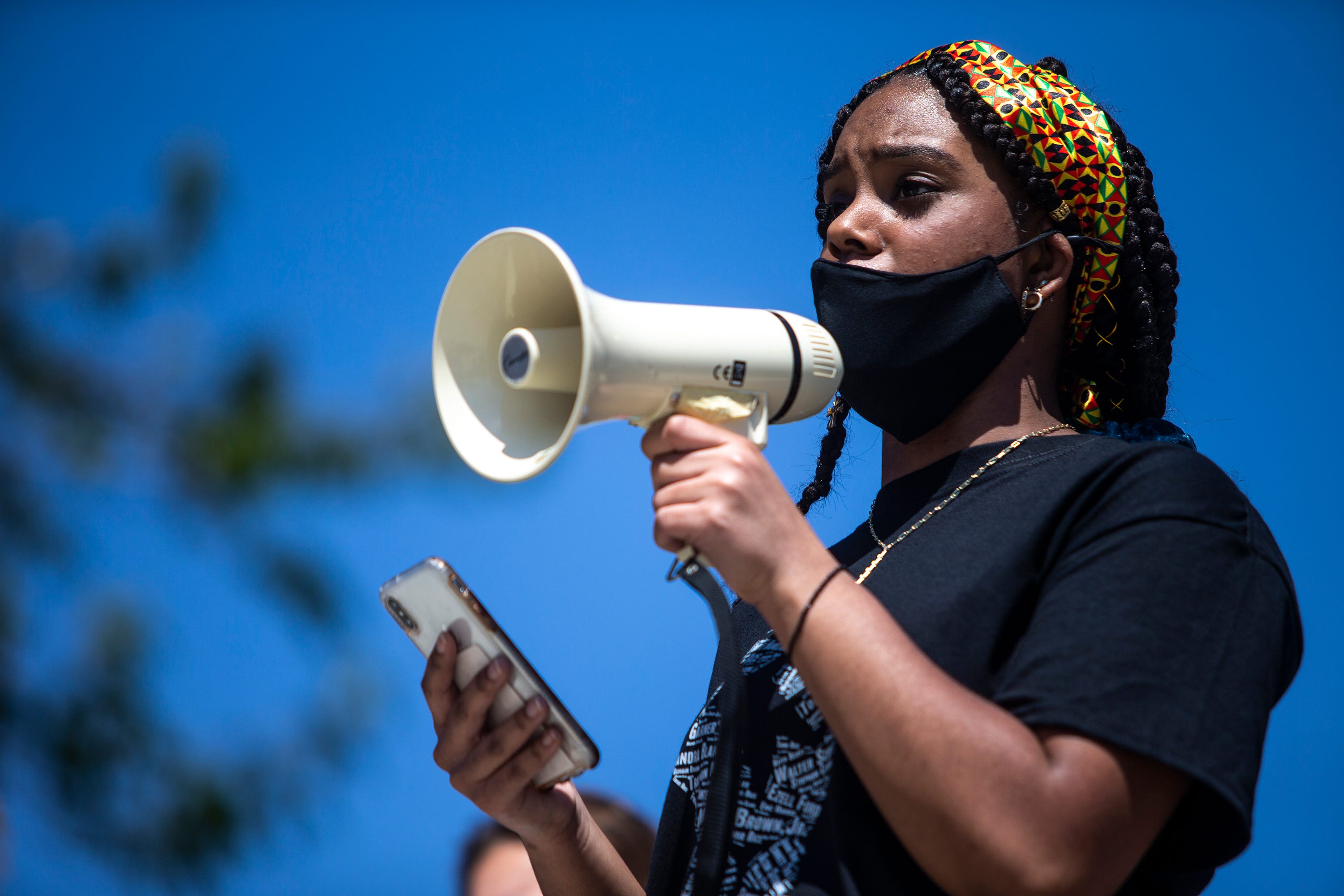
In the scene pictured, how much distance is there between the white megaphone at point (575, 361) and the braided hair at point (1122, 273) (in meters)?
0.46

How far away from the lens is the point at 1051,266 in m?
1.65

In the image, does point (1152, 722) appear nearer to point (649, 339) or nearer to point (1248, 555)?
point (1248, 555)

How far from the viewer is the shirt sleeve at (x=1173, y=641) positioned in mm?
1037

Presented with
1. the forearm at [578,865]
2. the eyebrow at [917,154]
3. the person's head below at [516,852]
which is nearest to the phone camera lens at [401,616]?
the forearm at [578,865]

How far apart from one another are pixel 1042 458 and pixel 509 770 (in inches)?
32.7

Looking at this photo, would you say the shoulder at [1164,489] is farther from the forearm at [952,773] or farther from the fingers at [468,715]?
the fingers at [468,715]

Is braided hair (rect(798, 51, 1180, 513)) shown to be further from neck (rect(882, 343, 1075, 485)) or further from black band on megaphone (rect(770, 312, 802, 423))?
black band on megaphone (rect(770, 312, 802, 423))

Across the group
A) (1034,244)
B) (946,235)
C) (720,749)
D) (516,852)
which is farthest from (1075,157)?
(516,852)

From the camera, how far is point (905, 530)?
4.93 ft

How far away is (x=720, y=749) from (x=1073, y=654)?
45 centimetres

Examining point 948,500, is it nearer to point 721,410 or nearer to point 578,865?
point 721,410

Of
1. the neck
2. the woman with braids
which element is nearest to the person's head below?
the woman with braids

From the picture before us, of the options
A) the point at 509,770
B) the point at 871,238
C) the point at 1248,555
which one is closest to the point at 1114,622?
the point at 1248,555

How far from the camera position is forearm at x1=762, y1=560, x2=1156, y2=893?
999 mm
